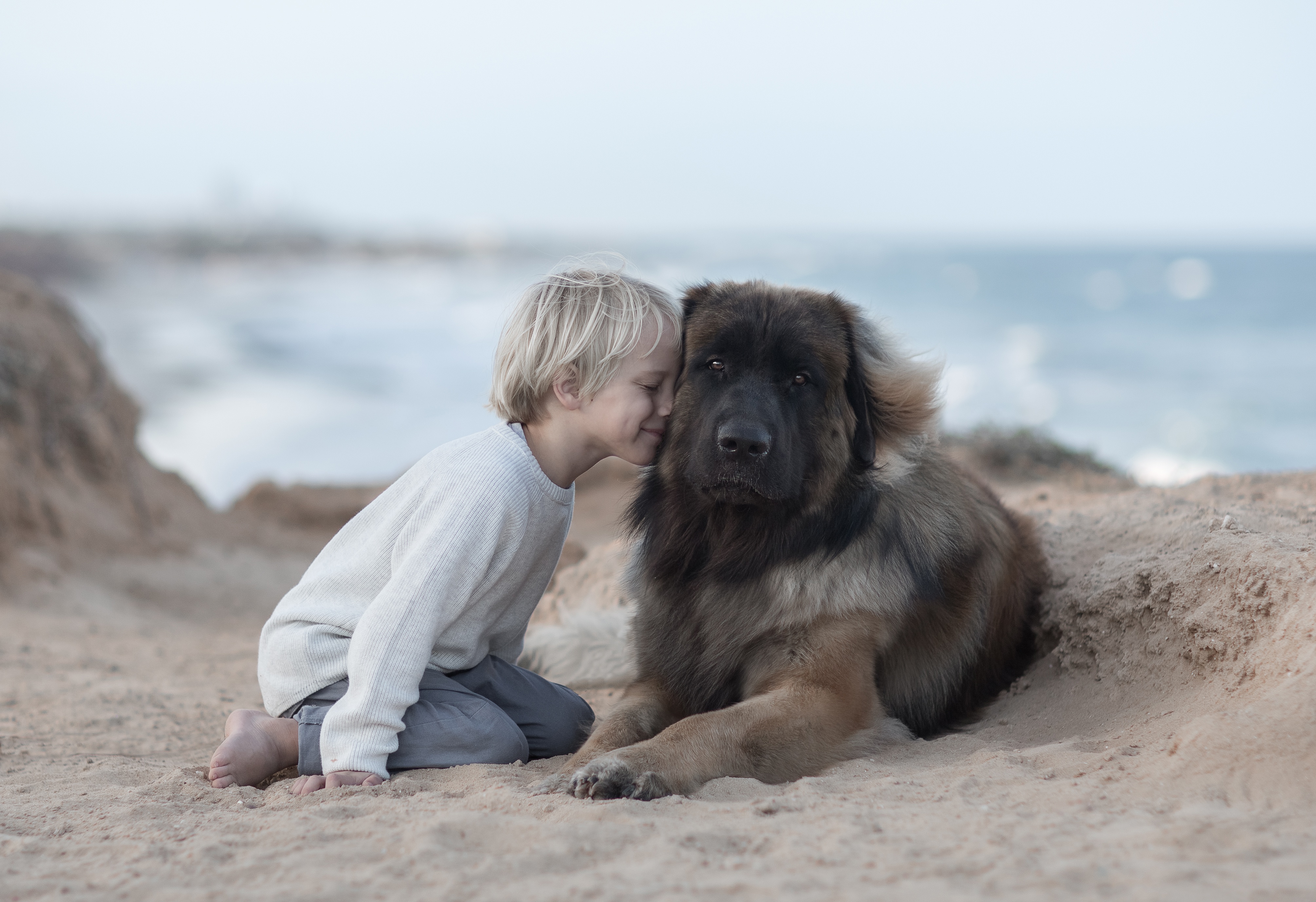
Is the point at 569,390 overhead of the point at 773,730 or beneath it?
overhead

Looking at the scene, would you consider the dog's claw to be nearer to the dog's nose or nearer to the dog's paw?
the dog's paw

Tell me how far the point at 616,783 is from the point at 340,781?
34.0 inches

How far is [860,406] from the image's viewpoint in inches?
144

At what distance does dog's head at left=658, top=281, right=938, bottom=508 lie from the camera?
3.38m

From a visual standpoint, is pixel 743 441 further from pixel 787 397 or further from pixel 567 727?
pixel 567 727

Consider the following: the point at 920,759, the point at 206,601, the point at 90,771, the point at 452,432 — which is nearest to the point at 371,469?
the point at 452,432

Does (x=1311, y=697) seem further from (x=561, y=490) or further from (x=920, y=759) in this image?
(x=561, y=490)

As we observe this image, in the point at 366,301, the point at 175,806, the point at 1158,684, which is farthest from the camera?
the point at 366,301

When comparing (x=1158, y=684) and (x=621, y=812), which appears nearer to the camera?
(x=621, y=812)

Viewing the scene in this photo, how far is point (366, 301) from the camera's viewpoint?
131 feet

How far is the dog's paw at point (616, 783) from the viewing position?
2818 mm

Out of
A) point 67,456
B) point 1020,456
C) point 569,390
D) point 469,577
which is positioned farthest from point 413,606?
point 1020,456

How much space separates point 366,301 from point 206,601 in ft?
110

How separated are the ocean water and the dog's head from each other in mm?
205
